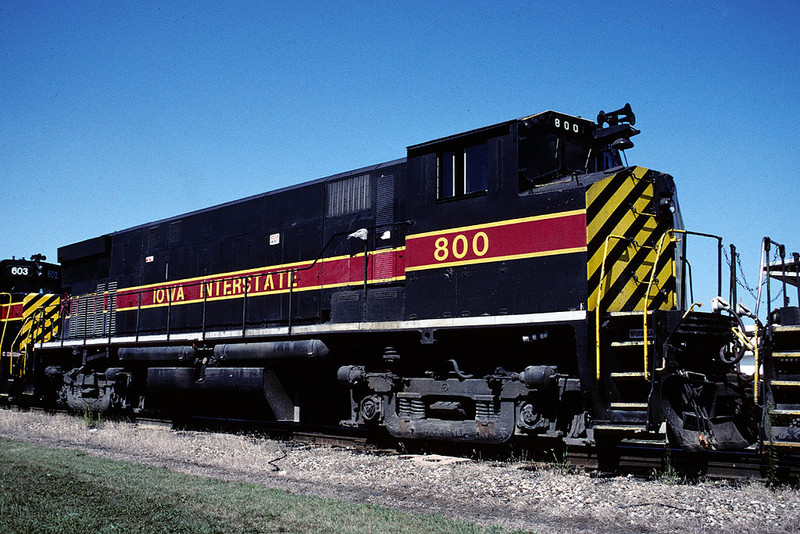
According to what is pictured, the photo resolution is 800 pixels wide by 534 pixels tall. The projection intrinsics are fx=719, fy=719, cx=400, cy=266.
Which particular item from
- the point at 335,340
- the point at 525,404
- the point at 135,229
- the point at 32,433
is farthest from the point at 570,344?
the point at 135,229

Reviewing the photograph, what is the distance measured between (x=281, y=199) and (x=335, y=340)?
3.00 m

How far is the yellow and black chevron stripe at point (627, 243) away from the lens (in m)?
7.63

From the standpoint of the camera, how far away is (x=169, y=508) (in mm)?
5543

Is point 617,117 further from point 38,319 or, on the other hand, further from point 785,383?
point 38,319

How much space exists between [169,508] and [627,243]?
538 centimetres

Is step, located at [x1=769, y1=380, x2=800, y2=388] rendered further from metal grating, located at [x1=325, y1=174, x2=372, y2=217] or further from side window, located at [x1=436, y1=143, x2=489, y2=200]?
metal grating, located at [x1=325, y1=174, x2=372, y2=217]

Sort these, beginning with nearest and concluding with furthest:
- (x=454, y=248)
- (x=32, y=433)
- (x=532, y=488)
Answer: (x=532, y=488) < (x=454, y=248) < (x=32, y=433)

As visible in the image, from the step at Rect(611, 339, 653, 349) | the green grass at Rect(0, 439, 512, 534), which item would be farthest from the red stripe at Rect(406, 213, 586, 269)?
the green grass at Rect(0, 439, 512, 534)

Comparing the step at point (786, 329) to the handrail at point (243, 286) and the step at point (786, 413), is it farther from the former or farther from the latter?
the handrail at point (243, 286)

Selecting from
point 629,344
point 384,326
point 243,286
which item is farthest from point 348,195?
point 629,344

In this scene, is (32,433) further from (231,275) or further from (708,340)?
(708,340)

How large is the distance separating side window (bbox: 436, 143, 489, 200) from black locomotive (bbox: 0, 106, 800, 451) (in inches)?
0.9

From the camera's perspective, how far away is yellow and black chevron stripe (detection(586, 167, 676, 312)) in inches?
301

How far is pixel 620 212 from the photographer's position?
7.94m
